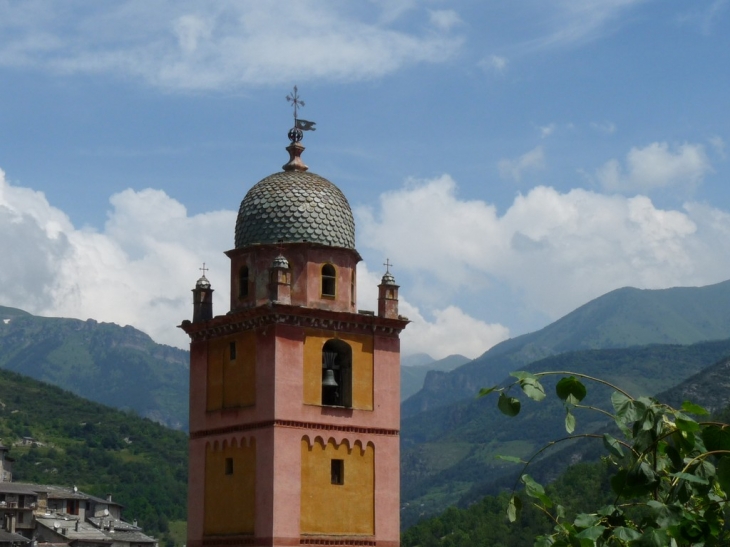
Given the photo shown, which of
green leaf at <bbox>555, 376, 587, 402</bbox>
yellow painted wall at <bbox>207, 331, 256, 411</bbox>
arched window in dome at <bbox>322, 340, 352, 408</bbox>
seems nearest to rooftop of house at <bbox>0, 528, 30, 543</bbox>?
yellow painted wall at <bbox>207, 331, 256, 411</bbox>

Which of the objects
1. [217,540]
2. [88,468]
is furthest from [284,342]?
[88,468]

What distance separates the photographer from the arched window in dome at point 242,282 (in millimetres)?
35969

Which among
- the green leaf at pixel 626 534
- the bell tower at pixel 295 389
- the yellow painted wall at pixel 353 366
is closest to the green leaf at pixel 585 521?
the green leaf at pixel 626 534

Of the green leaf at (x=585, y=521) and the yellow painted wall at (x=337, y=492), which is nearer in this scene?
the green leaf at (x=585, y=521)

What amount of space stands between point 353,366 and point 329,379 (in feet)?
2.59

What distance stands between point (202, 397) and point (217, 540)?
3.77 metres

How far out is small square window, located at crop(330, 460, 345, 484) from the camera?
34750mm

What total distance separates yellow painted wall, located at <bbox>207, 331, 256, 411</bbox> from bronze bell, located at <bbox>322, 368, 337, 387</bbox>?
5.78 ft

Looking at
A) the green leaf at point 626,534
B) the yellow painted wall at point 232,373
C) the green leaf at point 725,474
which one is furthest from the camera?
the yellow painted wall at point 232,373

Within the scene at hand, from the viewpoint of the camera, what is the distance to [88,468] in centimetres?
19775

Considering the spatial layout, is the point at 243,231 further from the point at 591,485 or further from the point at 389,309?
the point at 591,485

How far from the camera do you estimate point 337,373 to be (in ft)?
117

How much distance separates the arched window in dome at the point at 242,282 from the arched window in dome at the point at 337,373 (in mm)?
2535

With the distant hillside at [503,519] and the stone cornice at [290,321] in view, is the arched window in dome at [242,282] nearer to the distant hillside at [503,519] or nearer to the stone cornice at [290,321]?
the stone cornice at [290,321]
